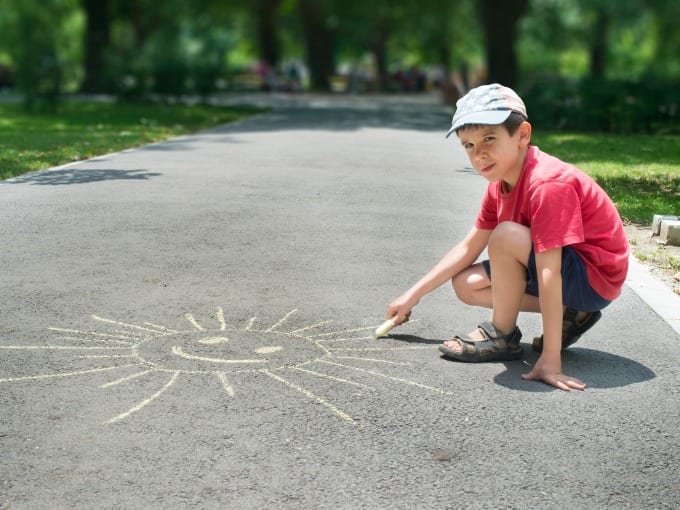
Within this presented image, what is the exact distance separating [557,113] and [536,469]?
17028mm

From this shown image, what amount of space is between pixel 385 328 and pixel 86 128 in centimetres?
1358

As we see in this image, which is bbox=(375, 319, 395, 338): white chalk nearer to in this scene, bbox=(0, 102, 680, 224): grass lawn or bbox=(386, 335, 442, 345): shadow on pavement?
bbox=(386, 335, 442, 345): shadow on pavement

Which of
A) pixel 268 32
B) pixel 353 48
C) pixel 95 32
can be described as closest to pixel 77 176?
pixel 95 32

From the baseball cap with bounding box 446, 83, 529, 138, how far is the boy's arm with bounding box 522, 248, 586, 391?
2.03 feet

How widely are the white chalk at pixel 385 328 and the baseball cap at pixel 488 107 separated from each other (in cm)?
108

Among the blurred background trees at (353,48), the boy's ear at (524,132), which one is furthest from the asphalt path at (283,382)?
the blurred background trees at (353,48)

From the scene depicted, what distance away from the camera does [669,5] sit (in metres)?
28.2

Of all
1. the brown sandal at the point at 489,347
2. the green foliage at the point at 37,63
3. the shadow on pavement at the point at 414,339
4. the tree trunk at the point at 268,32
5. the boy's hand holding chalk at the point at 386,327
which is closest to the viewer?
the brown sandal at the point at 489,347

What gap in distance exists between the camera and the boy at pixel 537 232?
13.8ft

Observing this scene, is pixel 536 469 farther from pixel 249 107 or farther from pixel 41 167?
pixel 249 107

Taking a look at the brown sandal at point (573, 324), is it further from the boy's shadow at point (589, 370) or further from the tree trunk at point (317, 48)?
the tree trunk at point (317, 48)

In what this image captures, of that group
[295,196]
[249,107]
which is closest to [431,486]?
[295,196]

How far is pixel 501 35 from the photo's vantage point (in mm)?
26531

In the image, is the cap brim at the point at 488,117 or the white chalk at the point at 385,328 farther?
the white chalk at the point at 385,328
